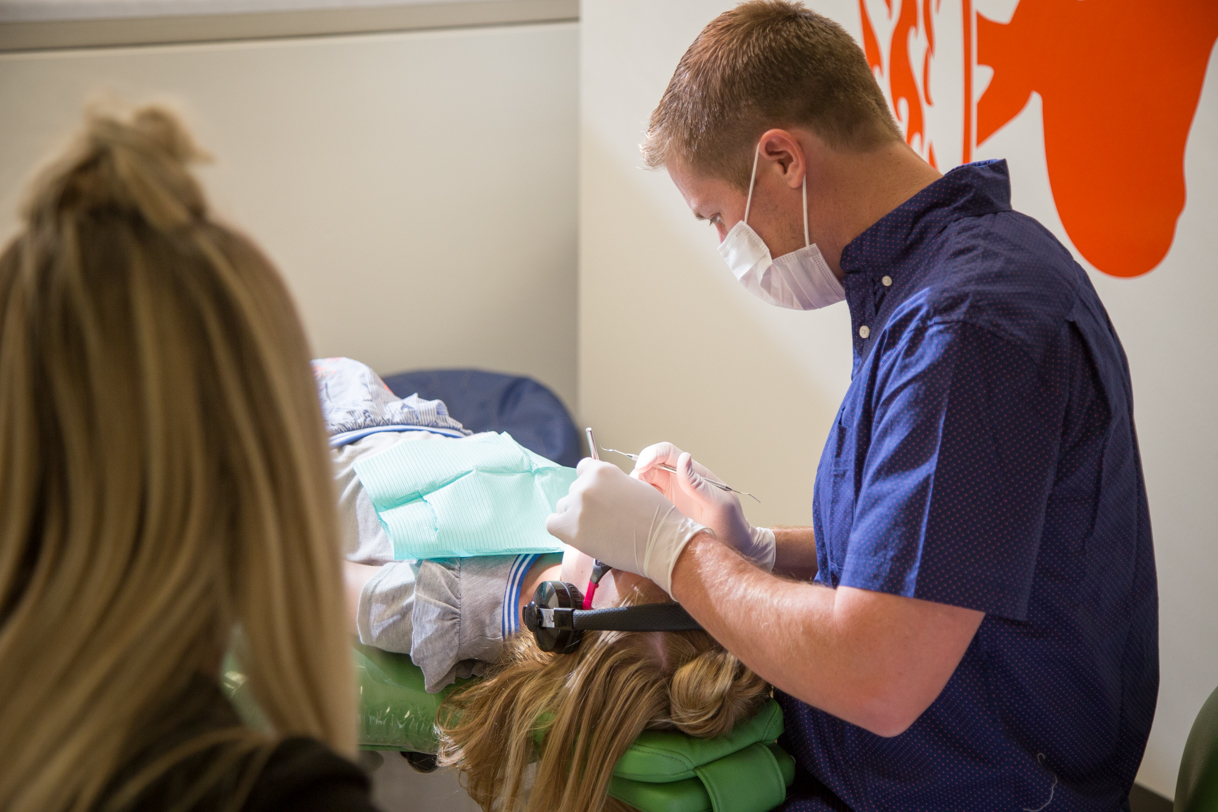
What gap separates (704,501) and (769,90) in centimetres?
A: 66

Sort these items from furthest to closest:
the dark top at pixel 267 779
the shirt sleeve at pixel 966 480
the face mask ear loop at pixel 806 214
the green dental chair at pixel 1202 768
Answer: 1. the face mask ear loop at pixel 806 214
2. the green dental chair at pixel 1202 768
3. the shirt sleeve at pixel 966 480
4. the dark top at pixel 267 779

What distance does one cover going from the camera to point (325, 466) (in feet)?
2.46

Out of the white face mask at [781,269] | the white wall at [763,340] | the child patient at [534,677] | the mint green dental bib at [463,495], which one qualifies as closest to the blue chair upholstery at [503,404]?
the white wall at [763,340]

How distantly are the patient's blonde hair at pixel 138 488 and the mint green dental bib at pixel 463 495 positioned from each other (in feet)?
3.05

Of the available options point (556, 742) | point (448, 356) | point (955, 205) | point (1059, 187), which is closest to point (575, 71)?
point (448, 356)

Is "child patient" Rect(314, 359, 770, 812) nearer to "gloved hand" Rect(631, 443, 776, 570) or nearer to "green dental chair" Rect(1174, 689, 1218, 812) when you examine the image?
"gloved hand" Rect(631, 443, 776, 570)

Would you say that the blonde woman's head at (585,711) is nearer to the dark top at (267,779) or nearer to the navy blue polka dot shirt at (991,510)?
the navy blue polka dot shirt at (991,510)

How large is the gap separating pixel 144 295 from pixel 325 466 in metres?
0.19

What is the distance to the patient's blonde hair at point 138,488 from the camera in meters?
0.61

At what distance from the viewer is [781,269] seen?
1.45 meters

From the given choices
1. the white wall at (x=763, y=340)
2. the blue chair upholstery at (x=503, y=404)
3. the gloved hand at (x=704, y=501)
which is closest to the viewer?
the gloved hand at (x=704, y=501)

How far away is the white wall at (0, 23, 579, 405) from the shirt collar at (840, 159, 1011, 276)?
2.60 metres

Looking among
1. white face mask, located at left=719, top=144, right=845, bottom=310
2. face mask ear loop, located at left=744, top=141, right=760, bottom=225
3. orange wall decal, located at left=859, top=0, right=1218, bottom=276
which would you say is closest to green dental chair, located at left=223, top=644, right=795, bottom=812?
white face mask, located at left=719, top=144, right=845, bottom=310

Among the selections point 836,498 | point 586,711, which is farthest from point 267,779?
point 836,498
